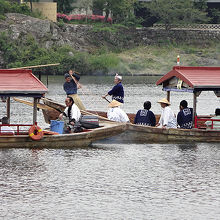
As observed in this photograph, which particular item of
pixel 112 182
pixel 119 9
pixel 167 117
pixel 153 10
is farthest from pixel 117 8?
pixel 112 182

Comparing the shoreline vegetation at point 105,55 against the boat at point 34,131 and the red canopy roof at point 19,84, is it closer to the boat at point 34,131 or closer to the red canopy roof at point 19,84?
the red canopy roof at point 19,84

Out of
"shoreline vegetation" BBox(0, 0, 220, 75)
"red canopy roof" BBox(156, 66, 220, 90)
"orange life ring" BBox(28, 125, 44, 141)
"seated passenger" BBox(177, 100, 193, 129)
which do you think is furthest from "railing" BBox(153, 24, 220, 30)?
"orange life ring" BBox(28, 125, 44, 141)

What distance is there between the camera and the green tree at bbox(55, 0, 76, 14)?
7969 cm

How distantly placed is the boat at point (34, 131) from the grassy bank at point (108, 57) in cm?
4631

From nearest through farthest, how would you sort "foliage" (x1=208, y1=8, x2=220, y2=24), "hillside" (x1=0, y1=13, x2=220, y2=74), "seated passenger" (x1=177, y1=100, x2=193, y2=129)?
"seated passenger" (x1=177, y1=100, x2=193, y2=129) → "hillside" (x1=0, y1=13, x2=220, y2=74) → "foliage" (x1=208, y1=8, x2=220, y2=24)

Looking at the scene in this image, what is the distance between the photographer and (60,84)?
59.2m

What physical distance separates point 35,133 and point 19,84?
1.50m

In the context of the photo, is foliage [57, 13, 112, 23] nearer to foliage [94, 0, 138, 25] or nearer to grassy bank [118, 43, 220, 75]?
foliage [94, 0, 138, 25]

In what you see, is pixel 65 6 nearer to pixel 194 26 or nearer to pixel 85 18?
pixel 85 18

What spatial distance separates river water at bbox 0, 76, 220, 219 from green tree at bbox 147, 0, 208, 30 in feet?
187

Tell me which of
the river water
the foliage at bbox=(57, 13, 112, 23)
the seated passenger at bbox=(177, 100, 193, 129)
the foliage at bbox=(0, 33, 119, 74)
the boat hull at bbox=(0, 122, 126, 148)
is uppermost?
the foliage at bbox=(57, 13, 112, 23)

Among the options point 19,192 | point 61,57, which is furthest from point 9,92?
point 61,57

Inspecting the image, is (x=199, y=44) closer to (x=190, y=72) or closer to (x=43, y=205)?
(x=190, y=72)

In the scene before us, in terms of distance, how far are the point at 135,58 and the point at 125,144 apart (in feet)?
182
